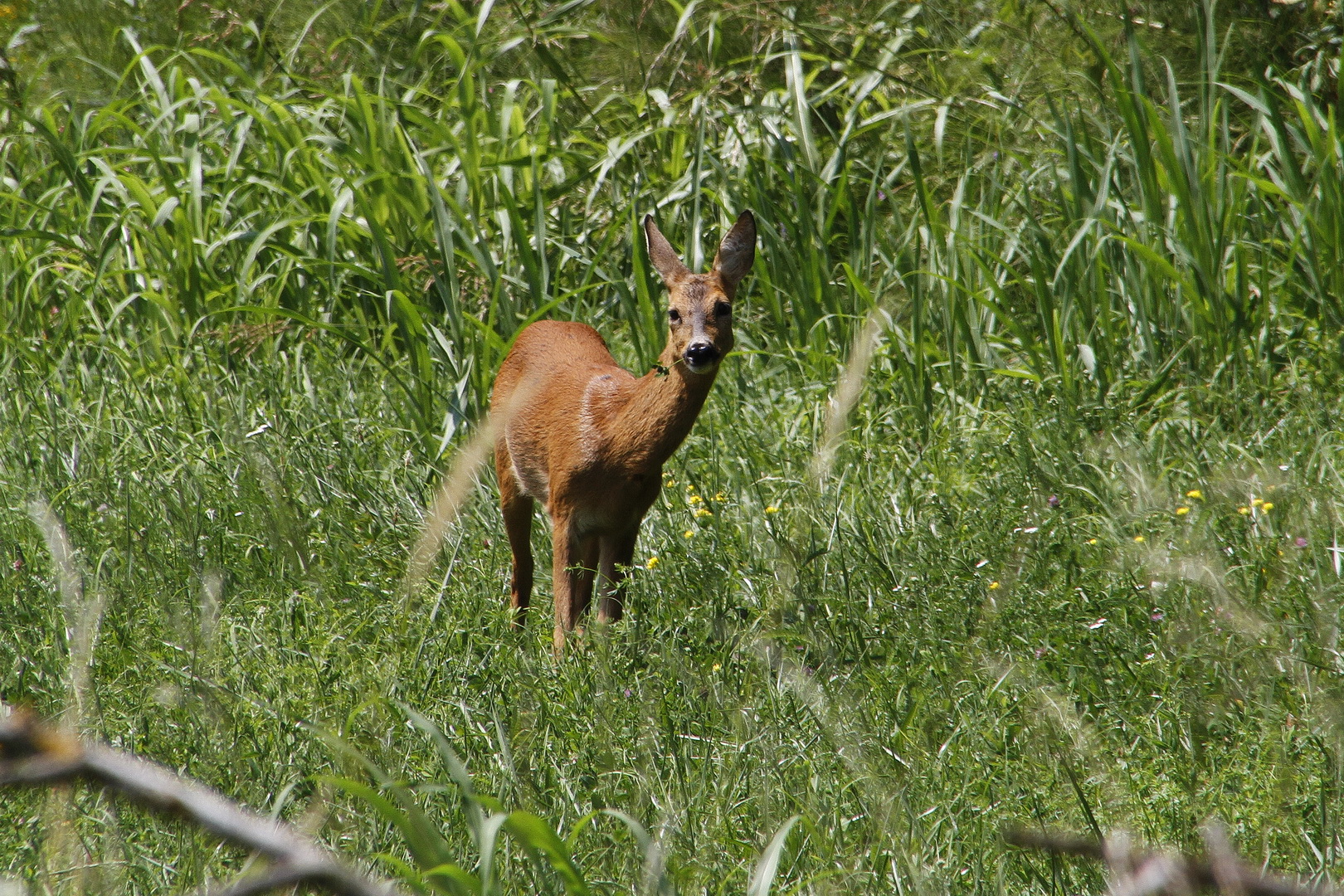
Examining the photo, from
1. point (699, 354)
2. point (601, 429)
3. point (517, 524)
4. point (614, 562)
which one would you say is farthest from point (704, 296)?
point (517, 524)

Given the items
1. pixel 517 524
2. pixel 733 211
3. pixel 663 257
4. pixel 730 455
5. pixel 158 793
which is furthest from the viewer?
pixel 733 211

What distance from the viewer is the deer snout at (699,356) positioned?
320cm

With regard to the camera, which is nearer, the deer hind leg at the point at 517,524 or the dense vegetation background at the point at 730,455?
the dense vegetation background at the point at 730,455

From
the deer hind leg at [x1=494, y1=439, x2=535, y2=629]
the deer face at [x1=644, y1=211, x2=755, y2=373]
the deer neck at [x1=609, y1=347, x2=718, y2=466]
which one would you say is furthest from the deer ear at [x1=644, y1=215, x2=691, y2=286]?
the deer hind leg at [x1=494, y1=439, x2=535, y2=629]

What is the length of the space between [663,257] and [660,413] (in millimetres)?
564

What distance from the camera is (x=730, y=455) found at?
14.3ft

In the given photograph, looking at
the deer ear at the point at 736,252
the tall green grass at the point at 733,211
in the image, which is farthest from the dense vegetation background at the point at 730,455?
the deer ear at the point at 736,252

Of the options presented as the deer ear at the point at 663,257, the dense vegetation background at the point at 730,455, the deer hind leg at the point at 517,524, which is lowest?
the deer hind leg at the point at 517,524

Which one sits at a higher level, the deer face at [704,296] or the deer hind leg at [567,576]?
the deer face at [704,296]

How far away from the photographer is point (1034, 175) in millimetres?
4906

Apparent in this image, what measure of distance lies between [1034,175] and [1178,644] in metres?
2.53

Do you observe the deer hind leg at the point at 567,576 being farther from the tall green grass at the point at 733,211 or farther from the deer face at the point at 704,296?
the tall green grass at the point at 733,211

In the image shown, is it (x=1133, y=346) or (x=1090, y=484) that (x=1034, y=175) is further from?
(x=1090, y=484)

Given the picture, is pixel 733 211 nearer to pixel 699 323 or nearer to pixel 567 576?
pixel 699 323
